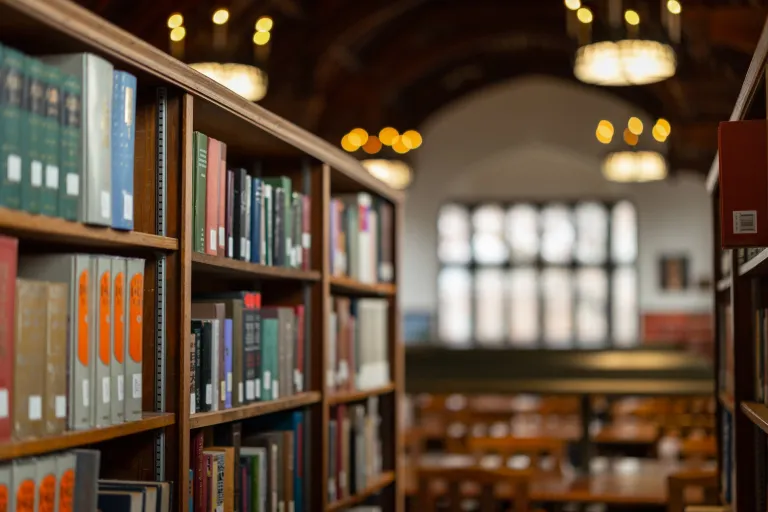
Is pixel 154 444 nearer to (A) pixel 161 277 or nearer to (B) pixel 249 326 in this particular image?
(A) pixel 161 277

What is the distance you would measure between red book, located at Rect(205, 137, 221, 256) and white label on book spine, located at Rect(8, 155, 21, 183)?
94 centimetres

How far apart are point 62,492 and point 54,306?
38 centimetres

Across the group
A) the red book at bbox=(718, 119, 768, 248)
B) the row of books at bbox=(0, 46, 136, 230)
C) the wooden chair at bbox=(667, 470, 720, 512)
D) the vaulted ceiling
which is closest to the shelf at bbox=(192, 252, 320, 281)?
the row of books at bbox=(0, 46, 136, 230)

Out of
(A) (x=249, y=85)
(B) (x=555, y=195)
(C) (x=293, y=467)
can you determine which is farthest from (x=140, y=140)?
(B) (x=555, y=195)

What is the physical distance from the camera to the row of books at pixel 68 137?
84.9 inches

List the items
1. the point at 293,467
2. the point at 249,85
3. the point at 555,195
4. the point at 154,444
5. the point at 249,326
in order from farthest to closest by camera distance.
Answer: the point at 555,195 → the point at 249,85 → the point at 293,467 → the point at 249,326 → the point at 154,444

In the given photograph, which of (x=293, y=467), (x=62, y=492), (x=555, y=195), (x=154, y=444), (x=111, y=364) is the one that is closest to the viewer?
(x=62, y=492)

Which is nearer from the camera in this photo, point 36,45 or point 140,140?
point 36,45

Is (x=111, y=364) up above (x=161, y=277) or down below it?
below

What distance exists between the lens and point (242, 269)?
3.31m

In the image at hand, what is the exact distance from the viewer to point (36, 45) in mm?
2365

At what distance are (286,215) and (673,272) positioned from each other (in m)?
18.9

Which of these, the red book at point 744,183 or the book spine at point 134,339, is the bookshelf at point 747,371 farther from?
the book spine at point 134,339

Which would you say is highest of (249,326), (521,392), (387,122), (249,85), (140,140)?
(387,122)
